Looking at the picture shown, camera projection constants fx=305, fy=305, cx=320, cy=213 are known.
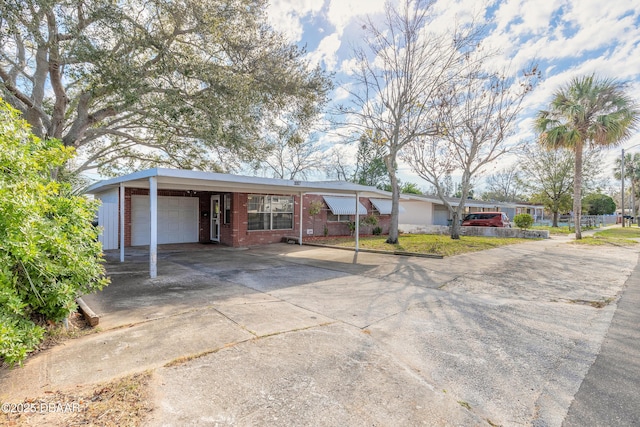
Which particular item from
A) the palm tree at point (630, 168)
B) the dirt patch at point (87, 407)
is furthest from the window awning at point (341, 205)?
the palm tree at point (630, 168)

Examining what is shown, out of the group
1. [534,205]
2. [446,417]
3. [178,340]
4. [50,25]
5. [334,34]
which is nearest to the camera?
[446,417]

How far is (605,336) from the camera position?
4082mm

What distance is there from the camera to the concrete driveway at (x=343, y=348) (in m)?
2.51

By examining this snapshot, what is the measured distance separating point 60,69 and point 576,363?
12439 mm

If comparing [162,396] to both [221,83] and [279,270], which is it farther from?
[221,83]

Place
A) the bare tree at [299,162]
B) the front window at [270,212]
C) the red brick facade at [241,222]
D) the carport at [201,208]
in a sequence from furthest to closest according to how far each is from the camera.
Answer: the bare tree at [299,162] < the front window at [270,212] < the red brick facade at [241,222] < the carport at [201,208]

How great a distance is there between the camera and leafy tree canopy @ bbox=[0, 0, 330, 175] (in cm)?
741

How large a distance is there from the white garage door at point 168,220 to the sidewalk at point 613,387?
1435 cm

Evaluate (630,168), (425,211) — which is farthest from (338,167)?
(630,168)

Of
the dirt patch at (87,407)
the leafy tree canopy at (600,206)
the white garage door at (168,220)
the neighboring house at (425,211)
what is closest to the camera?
the dirt patch at (87,407)

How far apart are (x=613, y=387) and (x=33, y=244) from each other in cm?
560

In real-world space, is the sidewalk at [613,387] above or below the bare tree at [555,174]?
below

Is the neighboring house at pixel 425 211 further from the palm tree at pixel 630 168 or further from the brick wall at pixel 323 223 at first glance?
the palm tree at pixel 630 168

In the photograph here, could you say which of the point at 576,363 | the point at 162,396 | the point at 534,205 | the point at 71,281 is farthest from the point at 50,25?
the point at 534,205
